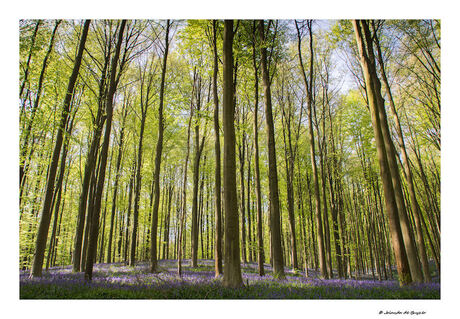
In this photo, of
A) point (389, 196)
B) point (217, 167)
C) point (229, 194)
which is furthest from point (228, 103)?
point (389, 196)

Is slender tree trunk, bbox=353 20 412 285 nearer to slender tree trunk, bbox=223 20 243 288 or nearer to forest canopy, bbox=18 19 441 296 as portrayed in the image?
forest canopy, bbox=18 19 441 296

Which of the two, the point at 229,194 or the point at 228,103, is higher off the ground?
→ the point at 228,103

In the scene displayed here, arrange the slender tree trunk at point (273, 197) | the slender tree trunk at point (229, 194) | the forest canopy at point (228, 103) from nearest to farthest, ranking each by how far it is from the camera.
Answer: the slender tree trunk at point (229, 194)
the forest canopy at point (228, 103)
the slender tree trunk at point (273, 197)

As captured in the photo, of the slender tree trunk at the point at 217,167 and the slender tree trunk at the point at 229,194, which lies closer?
the slender tree trunk at the point at 229,194

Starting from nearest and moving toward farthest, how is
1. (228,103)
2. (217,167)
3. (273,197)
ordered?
(228,103) → (273,197) → (217,167)

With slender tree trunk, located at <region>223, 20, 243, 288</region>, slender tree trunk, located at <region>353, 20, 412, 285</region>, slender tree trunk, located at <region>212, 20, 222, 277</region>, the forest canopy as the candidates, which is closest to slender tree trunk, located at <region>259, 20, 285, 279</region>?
the forest canopy

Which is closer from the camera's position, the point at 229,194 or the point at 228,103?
the point at 229,194

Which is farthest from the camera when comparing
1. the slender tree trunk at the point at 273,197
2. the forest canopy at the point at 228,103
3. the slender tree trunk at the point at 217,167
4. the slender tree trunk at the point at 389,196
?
the slender tree trunk at the point at 217,167

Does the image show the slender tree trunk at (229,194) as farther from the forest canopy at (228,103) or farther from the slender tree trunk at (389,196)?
the slender tree trunk at (389,196)

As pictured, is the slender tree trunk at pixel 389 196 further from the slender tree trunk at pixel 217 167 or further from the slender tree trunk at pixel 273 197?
the slender tree trunk at pixel 217 167

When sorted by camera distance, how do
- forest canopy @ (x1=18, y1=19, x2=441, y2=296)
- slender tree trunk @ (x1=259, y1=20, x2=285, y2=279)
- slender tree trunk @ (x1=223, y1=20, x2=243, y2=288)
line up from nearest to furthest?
slender tree trunk @ (x1=223, y1=20, x2=243, y2=288) → forest canopy @ (x1=18, y1=19, x2=441, y2=296) → slender tree trunk @ (x1=259, y1=20, x2=285, y2=279)

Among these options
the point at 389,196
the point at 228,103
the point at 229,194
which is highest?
the point at 228,103

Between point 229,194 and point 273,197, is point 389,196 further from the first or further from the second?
point 229,194

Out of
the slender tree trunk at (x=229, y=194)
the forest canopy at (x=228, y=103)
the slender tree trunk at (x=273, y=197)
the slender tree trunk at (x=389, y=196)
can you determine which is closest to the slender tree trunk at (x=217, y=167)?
the forest canopy at (x=228, y=103)
